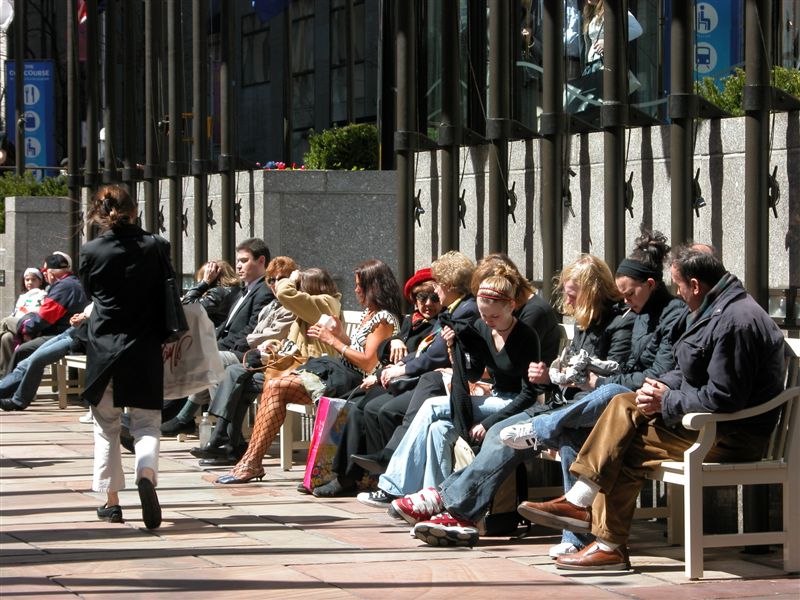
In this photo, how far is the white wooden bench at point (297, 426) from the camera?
986cm

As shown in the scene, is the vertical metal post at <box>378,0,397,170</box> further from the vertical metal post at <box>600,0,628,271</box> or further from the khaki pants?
the khaki pants

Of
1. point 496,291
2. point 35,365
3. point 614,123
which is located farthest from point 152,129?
point 496,291

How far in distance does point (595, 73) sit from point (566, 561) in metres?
4.30

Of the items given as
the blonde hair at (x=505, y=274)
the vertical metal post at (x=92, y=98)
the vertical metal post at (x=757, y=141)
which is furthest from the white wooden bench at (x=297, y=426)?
the vertical metal post at (x=92, y=98)

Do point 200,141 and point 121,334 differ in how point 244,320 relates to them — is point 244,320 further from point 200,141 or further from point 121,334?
point 200,141

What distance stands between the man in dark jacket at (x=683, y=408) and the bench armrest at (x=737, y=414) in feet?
0.11

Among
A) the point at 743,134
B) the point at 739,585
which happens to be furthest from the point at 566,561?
the point at 743,134

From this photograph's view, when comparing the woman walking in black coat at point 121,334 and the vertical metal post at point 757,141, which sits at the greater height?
the vertical metal post at point 757,141

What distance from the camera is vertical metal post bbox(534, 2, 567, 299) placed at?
32.8ft

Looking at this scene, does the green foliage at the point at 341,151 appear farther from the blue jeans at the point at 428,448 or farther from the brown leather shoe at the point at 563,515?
the brown leather shoe at the point at 563,515

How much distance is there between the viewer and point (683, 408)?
21.7 feet

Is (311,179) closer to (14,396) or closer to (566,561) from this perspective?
(14,396)

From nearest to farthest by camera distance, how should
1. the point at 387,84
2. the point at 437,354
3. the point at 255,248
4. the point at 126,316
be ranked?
the point at 126,316, the point at 437,354, the point at 255,248, the point at 387,84

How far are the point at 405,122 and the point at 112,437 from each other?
13.8ft
